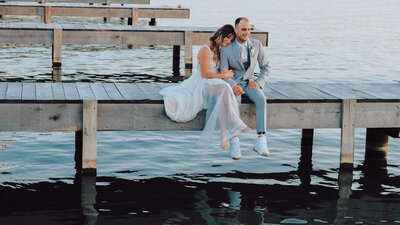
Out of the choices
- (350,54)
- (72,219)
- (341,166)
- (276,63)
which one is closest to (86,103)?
(72,219)

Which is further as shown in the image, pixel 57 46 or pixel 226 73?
pixel 57 46

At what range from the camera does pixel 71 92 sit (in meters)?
9.89

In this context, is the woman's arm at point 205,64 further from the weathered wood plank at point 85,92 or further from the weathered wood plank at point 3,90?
the weathered wood plank at point 3,90

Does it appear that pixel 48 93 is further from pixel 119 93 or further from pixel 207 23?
pixel 207 23

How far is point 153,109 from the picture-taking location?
9.50 meters

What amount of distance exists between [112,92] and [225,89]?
1.58 m

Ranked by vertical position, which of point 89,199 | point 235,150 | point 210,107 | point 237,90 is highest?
point 237,90

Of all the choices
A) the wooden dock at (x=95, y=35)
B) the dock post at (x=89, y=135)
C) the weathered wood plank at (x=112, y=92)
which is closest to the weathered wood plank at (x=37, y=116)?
the dock post at (x=89, y=135)

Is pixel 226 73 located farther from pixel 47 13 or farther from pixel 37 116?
pixel 47 13

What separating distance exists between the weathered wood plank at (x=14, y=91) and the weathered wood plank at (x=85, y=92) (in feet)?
2.48

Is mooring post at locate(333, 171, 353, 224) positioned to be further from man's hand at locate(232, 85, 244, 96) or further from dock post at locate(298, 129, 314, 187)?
man's hand at locate(232, 85, 244, 96)

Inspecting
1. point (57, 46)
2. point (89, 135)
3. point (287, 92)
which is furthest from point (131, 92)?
point (57, 46)

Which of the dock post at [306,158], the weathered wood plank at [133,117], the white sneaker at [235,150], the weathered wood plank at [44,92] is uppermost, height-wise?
the weathered wood plank at [44,92]

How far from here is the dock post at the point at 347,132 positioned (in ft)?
32.6
